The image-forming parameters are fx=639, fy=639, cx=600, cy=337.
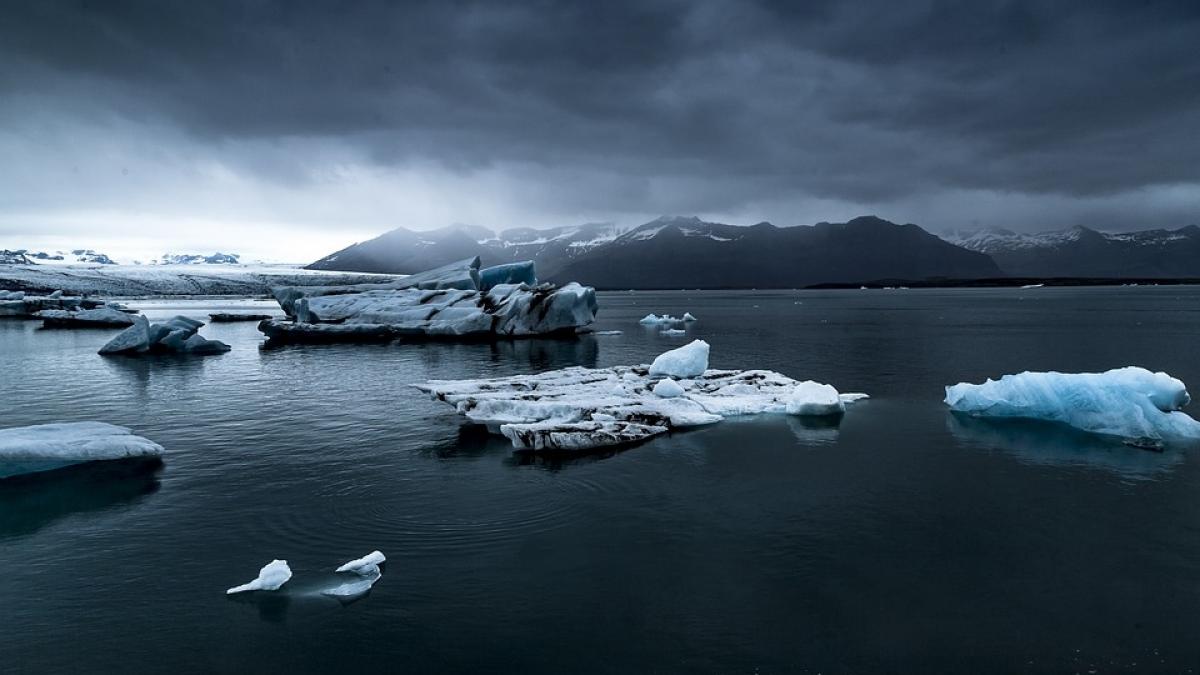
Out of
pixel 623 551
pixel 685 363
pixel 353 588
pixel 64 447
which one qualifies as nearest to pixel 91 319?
pixel 64 447

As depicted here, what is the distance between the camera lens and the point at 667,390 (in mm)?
22406

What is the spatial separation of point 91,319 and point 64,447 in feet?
A: 195

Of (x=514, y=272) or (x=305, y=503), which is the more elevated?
(x=514, y=272)

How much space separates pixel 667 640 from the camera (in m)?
8.13

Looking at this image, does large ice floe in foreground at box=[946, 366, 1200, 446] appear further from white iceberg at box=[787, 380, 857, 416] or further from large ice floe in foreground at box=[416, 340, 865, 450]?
large ice floe in foreground at box=[416, 340, 865, 450]

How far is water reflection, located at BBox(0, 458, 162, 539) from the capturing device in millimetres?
12586

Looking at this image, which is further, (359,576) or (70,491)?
(70,491)

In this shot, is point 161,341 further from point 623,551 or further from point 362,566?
point 623,551

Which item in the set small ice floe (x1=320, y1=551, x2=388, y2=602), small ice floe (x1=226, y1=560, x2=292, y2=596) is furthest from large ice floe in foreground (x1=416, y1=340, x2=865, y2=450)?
small ice floe (x1=226, y1=560, x2=292, y2=596)

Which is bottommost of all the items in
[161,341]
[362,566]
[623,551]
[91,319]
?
[623,551]

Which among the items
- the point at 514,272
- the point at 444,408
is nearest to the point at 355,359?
the point at 444,408

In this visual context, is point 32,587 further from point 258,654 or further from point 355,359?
point 355,359

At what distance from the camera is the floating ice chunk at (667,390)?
22.3 metres

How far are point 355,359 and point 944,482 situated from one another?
1315 inches
